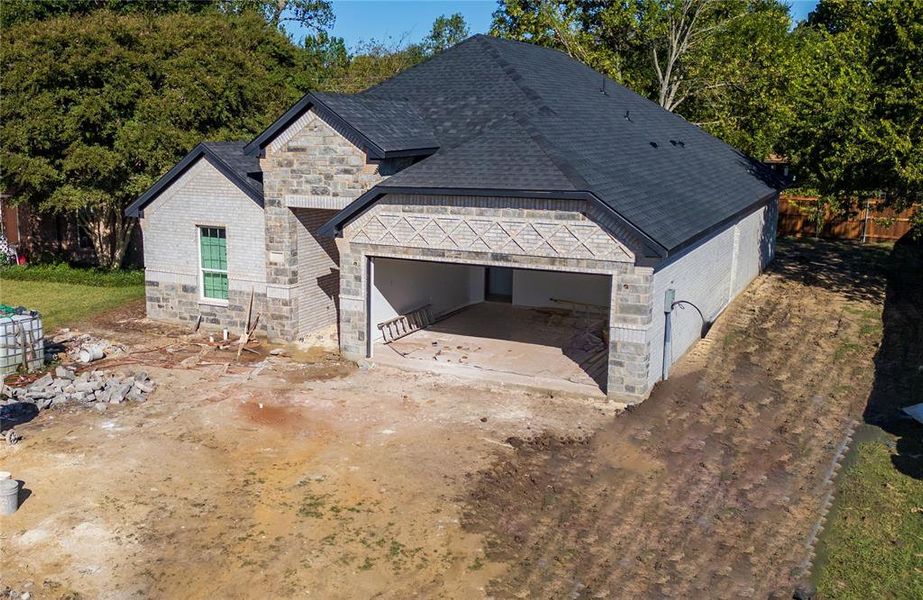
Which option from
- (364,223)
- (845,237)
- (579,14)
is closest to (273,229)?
(364,223)

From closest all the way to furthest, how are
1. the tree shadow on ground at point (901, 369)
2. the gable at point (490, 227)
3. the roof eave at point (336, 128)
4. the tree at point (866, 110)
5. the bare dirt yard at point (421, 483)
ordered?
the bare dirt yard at point (421, 483) < the tree shadow on ground at point (901, 369) < the gable at point (490, 227) < the roof eave at point (336, 128) < the tree at point (866, 110)

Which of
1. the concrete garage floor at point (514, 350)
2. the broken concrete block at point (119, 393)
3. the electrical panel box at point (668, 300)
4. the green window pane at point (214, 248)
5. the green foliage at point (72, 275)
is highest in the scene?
the green window pane at point (214, 248)

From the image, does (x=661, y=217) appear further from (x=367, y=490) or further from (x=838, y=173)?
(x=838, y=173)

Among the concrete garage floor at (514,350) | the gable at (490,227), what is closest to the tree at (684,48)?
the concrete garage floor at (514,350)

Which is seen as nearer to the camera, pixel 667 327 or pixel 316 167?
pixel 667 327

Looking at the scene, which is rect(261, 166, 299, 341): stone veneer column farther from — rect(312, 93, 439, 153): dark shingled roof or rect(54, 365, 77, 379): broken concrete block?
rect(54, 365, 77, 379): broken concrete block

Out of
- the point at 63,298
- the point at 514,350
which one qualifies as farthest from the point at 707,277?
the point at 63,298

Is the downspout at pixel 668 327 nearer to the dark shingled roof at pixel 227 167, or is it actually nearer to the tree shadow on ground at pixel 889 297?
the tree shadow on ground at pixel 889 297

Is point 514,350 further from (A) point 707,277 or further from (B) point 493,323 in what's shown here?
(A) point 707,277
